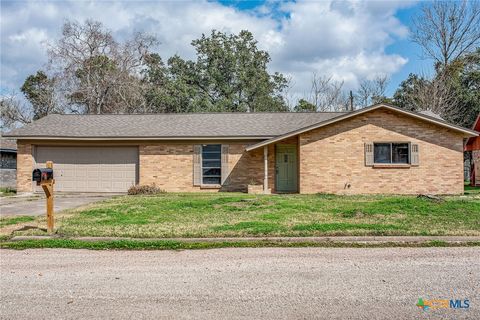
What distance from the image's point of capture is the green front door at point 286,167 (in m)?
17.8

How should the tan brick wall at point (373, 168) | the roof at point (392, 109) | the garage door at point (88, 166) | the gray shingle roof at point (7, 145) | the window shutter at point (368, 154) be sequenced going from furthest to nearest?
the gray shingle roof at point (7, 145) → the garage door at point (88, 166) → the window shutter at point (368, 154) → the tan brick wall at point (373, 168) → the roof at point (392, 109)

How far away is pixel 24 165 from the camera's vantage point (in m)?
18.5

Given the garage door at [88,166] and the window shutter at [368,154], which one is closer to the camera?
the window shutter at [368,154]

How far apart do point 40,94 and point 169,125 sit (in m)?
25.6

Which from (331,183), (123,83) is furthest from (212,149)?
(123,83)

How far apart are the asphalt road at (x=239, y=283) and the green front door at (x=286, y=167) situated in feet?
36.0

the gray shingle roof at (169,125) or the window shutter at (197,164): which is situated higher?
the gray shingle roof at (169,125)

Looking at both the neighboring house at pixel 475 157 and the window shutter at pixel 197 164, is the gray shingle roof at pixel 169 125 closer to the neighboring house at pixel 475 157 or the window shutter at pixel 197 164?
the window shutter at pixel 197 164

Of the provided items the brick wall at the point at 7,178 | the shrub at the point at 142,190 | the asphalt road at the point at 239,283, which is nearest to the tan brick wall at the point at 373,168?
the shrub at the point at 142,190

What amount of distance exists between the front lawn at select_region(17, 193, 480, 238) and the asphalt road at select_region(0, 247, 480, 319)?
48.3 inches

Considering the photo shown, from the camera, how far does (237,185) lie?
59.1ft

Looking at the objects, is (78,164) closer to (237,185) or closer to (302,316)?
(237,185)

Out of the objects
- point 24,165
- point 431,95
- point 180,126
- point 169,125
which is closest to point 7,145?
point 24,165

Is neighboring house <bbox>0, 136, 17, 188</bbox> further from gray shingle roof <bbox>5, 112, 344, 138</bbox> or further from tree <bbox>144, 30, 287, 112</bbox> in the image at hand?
tree <bbox>144, 30, 287, 112</bbox>
